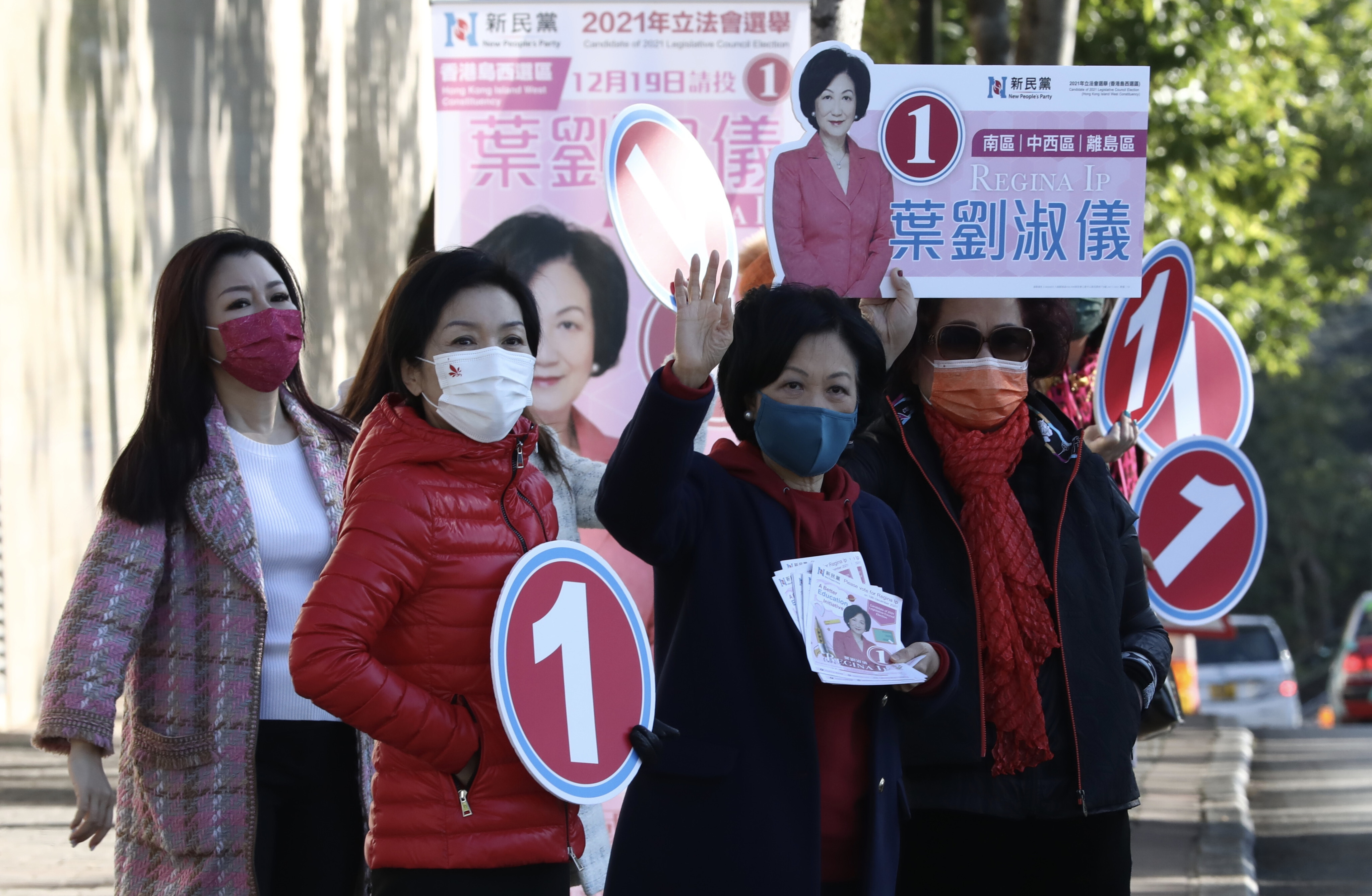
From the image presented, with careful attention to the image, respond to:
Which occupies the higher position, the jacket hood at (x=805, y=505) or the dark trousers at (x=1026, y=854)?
the jacket hood at (x=805, y=505)

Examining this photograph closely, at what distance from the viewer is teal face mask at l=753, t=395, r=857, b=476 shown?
2.80 m

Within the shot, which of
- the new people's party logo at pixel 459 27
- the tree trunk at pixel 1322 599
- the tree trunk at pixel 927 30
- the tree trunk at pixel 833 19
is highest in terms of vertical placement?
the tree trunk at pixel 927 30

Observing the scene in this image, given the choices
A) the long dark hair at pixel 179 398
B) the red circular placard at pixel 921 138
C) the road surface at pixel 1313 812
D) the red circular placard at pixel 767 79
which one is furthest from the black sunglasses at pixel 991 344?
the road surface at pixel 1313 812

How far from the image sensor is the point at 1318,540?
40.8 m

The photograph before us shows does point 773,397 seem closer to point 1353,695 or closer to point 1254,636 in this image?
point 1254,636

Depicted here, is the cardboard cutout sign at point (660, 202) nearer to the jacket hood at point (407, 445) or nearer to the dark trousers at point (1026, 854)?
the jacket hood at point (407, 445)

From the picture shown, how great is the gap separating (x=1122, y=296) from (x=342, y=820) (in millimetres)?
2149

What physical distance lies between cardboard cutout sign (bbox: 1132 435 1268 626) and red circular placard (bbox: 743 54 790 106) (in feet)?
5.56

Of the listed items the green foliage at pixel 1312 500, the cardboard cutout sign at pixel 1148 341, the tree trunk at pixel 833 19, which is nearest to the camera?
the cardboard cutout sign at pixel 1148 341

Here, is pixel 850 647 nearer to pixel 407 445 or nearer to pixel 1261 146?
pixel 407 445

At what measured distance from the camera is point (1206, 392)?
4.91m

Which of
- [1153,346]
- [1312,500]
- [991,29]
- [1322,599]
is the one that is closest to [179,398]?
[1153,346]

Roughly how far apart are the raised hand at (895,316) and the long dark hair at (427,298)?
900 millimetres

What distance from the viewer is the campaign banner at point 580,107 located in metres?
4.91
